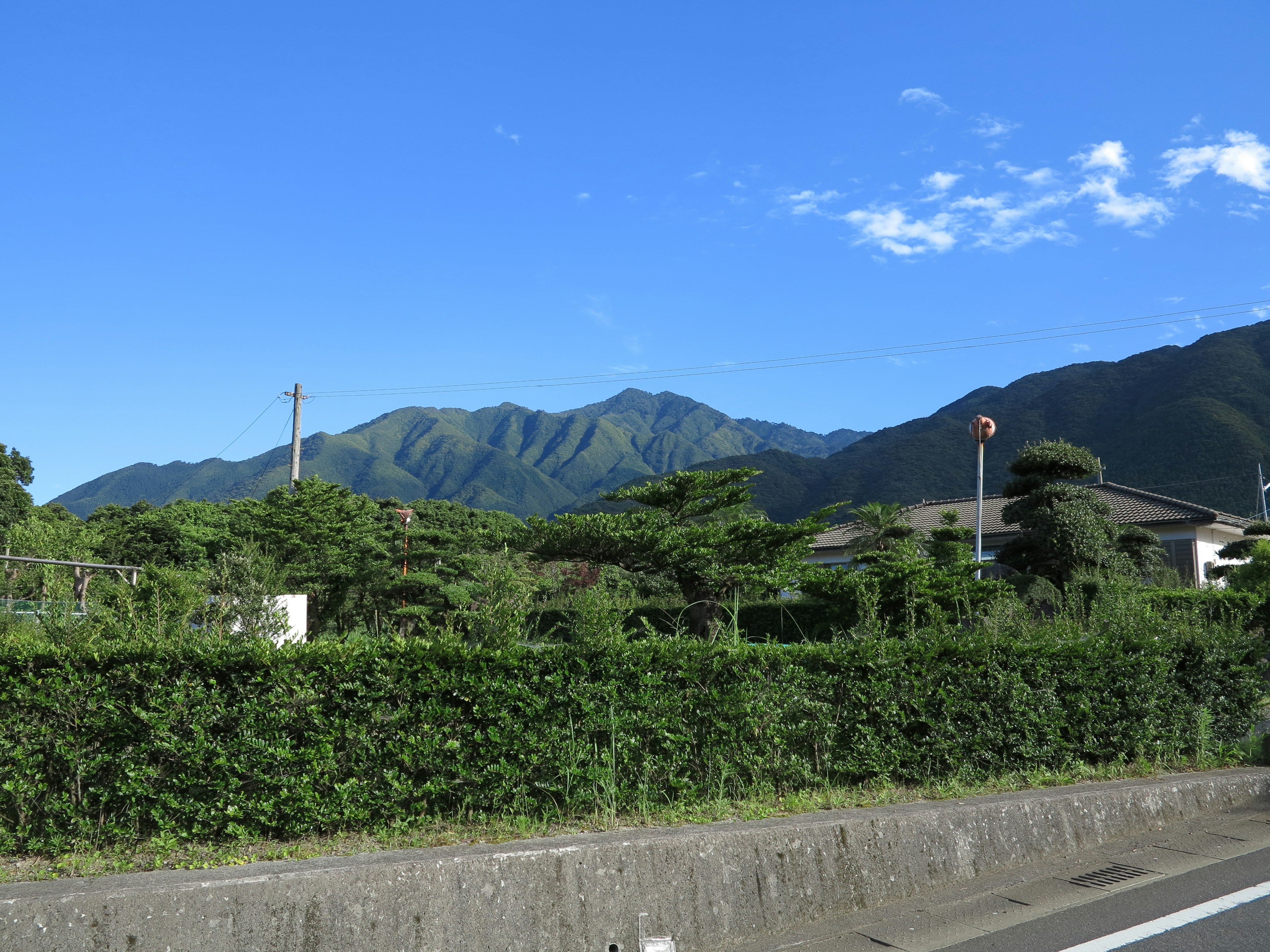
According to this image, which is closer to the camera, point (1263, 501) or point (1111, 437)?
point (1263, 501)

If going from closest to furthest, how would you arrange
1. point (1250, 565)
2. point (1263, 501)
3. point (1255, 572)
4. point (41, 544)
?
1. point (1255, 572)
2. point (1250, 565)
3. point (41, 544)
4. point (1263, 501)

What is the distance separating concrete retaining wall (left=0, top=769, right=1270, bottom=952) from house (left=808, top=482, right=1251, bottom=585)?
21.3m

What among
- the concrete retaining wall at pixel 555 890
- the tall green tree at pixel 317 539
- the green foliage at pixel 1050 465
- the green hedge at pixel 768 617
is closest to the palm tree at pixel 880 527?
the green hedge at pixel 768 617

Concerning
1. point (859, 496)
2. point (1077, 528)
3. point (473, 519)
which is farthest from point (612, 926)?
point (859, 496)

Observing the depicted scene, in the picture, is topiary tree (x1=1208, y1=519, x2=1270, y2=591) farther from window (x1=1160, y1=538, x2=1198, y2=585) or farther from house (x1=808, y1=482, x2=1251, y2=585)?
window (x1=1160, y1=538, x2=1198, y2=585)

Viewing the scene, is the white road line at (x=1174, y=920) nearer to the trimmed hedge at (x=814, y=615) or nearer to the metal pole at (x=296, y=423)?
the trimmed hedge at (x=814, y=615)

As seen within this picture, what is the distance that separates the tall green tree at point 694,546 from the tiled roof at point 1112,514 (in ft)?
39.4

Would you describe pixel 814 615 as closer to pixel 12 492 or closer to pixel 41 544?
pixel 41 544

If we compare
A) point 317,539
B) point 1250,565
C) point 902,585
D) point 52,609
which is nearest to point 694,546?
point 902,585

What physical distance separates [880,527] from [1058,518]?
349 inches

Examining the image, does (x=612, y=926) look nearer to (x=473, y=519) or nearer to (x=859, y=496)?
(x=473, y=519)

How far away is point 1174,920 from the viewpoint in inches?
156

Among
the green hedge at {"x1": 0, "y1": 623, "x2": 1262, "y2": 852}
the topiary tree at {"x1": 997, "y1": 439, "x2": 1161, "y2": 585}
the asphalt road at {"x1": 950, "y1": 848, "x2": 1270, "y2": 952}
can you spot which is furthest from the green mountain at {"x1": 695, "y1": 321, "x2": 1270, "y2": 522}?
the asphalt road at {"x1": 950, "y1": 848, "x2": 1270, "y2": 952}

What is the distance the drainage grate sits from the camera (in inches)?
178
